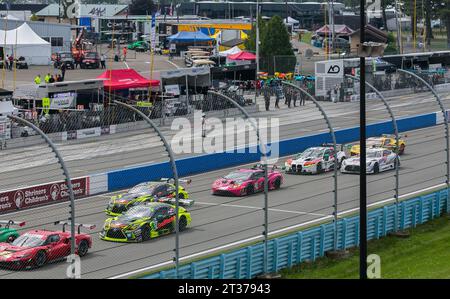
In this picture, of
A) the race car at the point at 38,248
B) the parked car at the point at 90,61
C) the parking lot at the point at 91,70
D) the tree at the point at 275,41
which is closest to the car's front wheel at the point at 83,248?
the race car at the point at 38,248

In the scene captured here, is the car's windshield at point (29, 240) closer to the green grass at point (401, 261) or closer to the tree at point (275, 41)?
the green grass at point (401, 261)

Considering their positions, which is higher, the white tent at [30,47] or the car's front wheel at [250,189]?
the white tent at [30,47]

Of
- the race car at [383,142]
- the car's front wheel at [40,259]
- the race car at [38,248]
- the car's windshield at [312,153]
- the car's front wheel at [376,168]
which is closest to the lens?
the race car at [38,248]

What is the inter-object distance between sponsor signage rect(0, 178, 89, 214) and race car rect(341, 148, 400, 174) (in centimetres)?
999

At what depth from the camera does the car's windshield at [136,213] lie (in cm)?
1998

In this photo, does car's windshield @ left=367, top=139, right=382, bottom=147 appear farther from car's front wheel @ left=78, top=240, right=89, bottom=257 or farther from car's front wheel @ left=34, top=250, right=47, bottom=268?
car's front wheel @ left=34, top=250, right=47, bottom=268

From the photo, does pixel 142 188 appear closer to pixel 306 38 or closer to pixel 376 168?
pixel 376 168

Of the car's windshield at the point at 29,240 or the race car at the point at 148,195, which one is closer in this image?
the car's windshield at the point at 29,240

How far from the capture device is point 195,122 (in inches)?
903

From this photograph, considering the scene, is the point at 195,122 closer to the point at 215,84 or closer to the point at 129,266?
the point at 129,266

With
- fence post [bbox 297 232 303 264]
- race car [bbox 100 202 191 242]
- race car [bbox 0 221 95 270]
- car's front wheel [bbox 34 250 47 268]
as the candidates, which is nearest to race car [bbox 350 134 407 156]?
fence post [bbox 297 232 303 264]

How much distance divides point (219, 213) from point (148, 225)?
153cm

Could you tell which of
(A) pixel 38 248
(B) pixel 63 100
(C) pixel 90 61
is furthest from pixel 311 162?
(C) pixel 90 61
